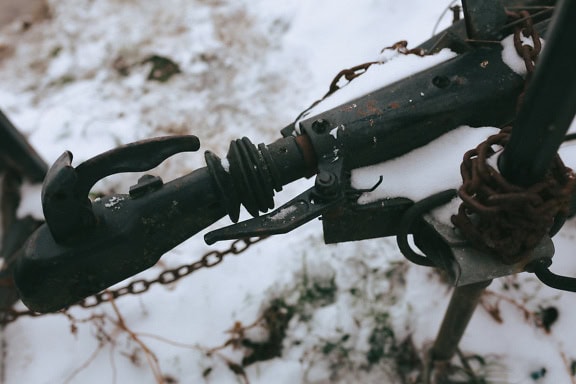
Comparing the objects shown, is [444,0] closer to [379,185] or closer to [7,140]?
[379,185]

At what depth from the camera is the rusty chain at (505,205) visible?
3.53 ft

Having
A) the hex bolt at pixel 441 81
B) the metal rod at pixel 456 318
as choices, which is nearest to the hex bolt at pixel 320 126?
the hex bolt at pixel 441 81

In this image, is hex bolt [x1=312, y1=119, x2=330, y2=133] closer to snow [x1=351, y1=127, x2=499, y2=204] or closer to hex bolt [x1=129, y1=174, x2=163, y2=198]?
snow [x1=351, y1=127, x2=499, y2=204]

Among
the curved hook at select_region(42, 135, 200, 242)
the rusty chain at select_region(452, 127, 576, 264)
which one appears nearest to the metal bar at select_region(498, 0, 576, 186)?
the rusty chain at select_region(452, 127, 576, 264)

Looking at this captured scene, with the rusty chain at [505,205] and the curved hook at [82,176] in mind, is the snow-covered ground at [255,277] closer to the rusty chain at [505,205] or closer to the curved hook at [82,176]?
Answer: the rusty chain at [505,205]

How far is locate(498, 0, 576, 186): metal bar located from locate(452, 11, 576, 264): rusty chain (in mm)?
41

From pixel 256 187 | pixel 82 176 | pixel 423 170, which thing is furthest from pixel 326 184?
pixel 82 176

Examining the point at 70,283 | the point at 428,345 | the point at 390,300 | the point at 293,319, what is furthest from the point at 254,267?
the point at 70,283

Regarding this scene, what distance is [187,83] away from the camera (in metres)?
3.16

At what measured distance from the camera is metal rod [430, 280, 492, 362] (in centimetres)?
149

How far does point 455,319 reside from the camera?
1649 millimetres

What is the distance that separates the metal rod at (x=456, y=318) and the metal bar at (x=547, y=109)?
45 cm

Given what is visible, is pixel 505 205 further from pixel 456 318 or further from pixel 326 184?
pixel 456 318

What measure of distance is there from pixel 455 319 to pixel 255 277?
966 millimetres
